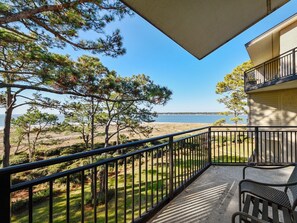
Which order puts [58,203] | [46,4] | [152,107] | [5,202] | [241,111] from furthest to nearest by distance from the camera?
1. [241,111]
2. [152,107]
3. [58,203]
4. [46,4]
5. [5,202]

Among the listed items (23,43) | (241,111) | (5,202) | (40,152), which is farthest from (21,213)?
(241,111)

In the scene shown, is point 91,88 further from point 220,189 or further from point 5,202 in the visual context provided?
point 5,202

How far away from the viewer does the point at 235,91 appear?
1418 cm

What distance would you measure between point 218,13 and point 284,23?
7.74 meters

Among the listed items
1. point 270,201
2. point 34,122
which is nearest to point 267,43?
point 270,201

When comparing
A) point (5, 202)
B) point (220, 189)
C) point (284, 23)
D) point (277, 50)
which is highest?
point (284, 23)

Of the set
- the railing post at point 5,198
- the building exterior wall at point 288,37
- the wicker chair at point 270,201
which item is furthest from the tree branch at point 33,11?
the building exterior wall at point 288,37

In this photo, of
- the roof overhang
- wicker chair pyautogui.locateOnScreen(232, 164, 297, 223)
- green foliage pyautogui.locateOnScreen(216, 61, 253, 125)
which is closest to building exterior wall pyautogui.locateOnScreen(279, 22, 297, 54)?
the roof overhang

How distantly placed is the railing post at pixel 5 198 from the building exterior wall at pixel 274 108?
372 inches

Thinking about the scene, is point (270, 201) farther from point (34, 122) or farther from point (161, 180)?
point (34, 122)

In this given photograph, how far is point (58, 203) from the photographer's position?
8.19 meters

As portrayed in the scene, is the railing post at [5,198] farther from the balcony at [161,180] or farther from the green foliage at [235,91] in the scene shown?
the green foliage at [235,91]

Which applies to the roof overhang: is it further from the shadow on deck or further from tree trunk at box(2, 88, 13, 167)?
tree trunk at box(2, 88, 13, 167)

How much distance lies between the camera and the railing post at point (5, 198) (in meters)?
0.90
